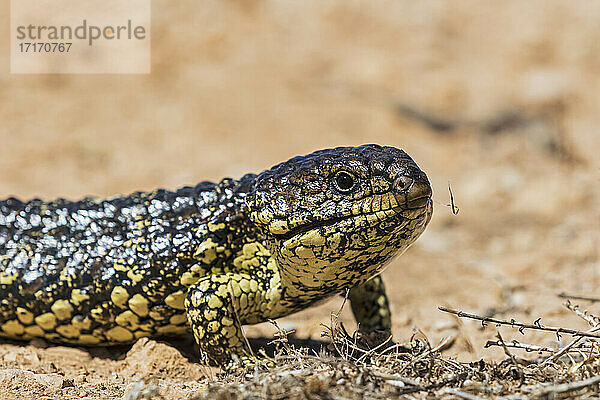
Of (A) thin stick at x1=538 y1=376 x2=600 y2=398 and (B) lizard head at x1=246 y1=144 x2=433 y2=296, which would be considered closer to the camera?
(A) thin stick at x1=538 y1=376 x2=600 y2=398

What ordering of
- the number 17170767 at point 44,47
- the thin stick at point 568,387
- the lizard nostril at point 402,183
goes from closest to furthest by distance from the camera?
the thin stick at point 568,387
the lizard nostril at point 402,183
the number 17170767 at point 44,47

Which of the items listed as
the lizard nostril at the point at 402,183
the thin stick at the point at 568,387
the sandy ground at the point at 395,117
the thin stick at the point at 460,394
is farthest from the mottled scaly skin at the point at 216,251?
the sandy ground at the point at 395,117

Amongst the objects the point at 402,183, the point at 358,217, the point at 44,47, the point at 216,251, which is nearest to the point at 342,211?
the point at 358,217

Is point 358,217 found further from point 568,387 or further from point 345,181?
point 568,387

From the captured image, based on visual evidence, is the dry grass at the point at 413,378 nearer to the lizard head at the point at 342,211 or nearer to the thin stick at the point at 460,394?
the thin stick at the point at 460,394

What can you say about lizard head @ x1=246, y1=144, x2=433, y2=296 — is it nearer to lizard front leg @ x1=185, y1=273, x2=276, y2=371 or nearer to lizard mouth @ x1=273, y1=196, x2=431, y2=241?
lizard mouth @ x1=273, y1=196, x2=431, y2=241

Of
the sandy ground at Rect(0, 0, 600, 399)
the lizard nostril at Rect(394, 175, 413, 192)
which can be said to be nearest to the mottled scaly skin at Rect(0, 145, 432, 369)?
the lizard nostril at Rect(394, 175, 413, 192)

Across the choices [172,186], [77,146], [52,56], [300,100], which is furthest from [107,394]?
[52,56]

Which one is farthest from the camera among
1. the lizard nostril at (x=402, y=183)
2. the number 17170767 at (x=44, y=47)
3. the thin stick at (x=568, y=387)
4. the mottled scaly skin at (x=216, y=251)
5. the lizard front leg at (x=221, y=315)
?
the number 17170767 at (x=44, y=47)
